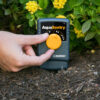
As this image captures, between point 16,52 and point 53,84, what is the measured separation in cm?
31

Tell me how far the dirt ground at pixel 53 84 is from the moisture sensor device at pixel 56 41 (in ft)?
0.19

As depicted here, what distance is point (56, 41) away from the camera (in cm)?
191

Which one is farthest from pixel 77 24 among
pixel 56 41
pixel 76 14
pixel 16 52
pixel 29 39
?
pixel 16 52

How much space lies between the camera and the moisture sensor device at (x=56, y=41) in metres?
1.90

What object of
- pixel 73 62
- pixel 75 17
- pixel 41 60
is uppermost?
pixel 75 17

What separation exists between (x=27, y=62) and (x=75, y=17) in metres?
0.50

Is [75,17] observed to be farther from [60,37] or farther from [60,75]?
[60,75]

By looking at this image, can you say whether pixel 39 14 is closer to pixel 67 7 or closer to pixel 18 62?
pixel 67 7

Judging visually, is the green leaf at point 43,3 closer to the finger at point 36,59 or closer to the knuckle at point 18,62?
the finger at point 36,59

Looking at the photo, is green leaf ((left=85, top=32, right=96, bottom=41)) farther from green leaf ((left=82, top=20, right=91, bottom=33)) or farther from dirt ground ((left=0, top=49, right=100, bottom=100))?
dirt ground ((left=0, top=49, right=100, bottom=100))

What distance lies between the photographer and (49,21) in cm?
190

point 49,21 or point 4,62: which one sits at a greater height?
point 49,21

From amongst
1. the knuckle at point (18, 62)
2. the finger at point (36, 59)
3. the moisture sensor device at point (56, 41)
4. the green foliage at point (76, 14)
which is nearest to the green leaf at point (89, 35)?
the green foliage at point (76, 14)

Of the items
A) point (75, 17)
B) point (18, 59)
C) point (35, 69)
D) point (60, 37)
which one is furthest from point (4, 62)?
point (75, 17)
